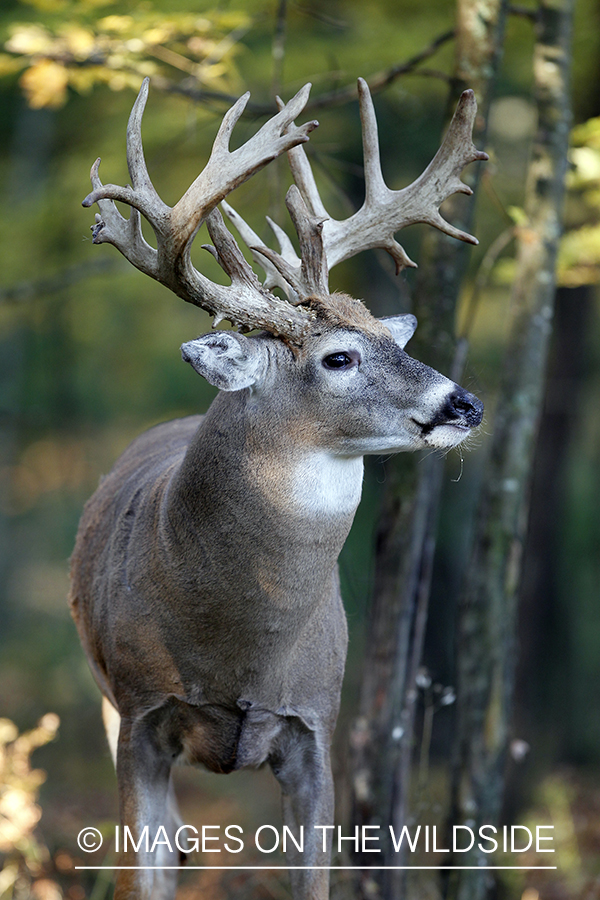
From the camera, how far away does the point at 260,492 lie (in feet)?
11.6

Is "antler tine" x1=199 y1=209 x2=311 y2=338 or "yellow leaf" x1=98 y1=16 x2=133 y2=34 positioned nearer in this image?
"antler tine" x1=199 y1=209 x2=311 y2=338

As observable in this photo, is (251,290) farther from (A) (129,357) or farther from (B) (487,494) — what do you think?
(A) (129,357)

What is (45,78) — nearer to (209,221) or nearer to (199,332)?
(209,221)

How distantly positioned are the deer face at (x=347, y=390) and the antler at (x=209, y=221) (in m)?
0.10

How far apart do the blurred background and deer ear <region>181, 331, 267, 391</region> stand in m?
2.05

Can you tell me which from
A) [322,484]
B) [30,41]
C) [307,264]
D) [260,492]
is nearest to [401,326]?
[307,264]

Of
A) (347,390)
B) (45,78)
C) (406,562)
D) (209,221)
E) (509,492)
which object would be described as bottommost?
(406,562)

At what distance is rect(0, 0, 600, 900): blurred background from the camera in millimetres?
6172

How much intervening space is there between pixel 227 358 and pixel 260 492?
1.62ft

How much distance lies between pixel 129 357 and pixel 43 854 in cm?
727

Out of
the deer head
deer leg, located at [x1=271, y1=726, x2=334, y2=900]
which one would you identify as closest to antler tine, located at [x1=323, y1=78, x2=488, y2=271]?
the deer head

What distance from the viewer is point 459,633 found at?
5.17m

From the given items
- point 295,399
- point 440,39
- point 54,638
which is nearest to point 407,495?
point 295,399

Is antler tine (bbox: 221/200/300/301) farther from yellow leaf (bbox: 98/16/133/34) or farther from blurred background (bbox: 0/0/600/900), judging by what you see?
yellow leaf (bbox: 98/16/133/34)
